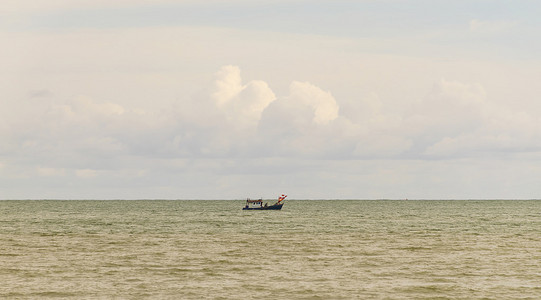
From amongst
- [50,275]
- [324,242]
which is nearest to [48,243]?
[50,275]

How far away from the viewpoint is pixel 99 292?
2895cm

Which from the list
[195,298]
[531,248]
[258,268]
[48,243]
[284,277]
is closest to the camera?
[195,298]

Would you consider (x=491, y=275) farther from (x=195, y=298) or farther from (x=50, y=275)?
(x=50, y=275)

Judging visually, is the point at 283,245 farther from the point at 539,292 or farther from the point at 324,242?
the point at 539,292

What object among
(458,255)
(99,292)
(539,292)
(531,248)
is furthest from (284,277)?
(531,248)

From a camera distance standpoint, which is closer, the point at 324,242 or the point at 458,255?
the point at 458,255

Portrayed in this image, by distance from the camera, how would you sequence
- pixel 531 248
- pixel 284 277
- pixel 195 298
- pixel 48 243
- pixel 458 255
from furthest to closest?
1. pixel 48 243
2. pixel 531 248
3. pixel 458 255
4. pixel 284 277
5. pixel 195 298

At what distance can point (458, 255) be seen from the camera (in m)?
43.5

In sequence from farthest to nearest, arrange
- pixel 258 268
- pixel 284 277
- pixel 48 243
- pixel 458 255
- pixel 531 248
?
pixel 48 243 < pixel 531 248 < pixel 458 255 < pixel 258 268 < pixel 284 277

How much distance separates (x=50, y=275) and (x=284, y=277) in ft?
42.4

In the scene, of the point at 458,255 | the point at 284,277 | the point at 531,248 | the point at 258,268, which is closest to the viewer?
the point at 284,277

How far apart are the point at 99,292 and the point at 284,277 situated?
983 cm

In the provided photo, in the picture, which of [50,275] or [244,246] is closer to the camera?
[50,275]

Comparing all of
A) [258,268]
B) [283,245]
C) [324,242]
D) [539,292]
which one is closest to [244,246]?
[283,245]
